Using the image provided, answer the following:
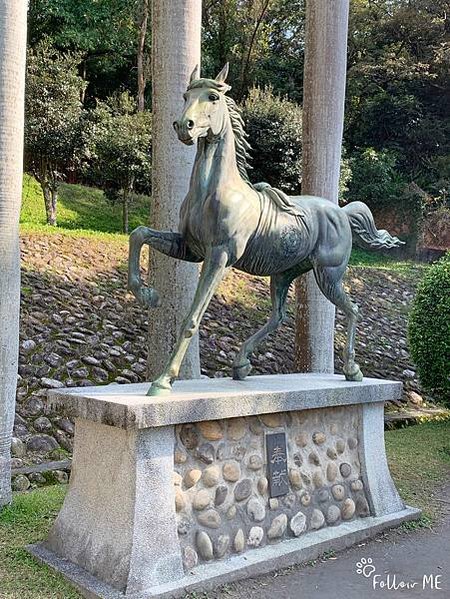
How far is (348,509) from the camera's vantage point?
3.88m

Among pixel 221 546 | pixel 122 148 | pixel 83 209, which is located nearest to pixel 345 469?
pixel 221 546

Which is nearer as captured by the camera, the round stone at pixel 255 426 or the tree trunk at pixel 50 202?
the round stone at pixel 255 426

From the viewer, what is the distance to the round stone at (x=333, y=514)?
3766 mm

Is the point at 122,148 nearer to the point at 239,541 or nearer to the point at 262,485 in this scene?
the point at 262,485

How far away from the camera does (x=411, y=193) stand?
16.6 metres

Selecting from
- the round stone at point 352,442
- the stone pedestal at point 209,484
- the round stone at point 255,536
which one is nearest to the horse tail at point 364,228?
the stone pedestal at point 209,484

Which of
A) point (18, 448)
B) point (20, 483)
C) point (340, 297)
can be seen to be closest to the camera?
point (340, 297)

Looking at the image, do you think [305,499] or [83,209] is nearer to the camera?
[305,499]

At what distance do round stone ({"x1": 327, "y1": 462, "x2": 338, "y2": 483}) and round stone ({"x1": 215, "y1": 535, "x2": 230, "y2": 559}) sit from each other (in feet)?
2.99

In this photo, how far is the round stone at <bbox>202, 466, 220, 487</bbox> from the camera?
322 cm

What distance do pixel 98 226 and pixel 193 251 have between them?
11.3 meters

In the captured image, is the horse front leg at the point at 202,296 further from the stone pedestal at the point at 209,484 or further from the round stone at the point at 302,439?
the round stone at the point at 302,439

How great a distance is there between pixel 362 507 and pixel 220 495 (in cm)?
122

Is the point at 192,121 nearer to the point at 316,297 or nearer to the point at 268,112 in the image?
the point at 316,297
